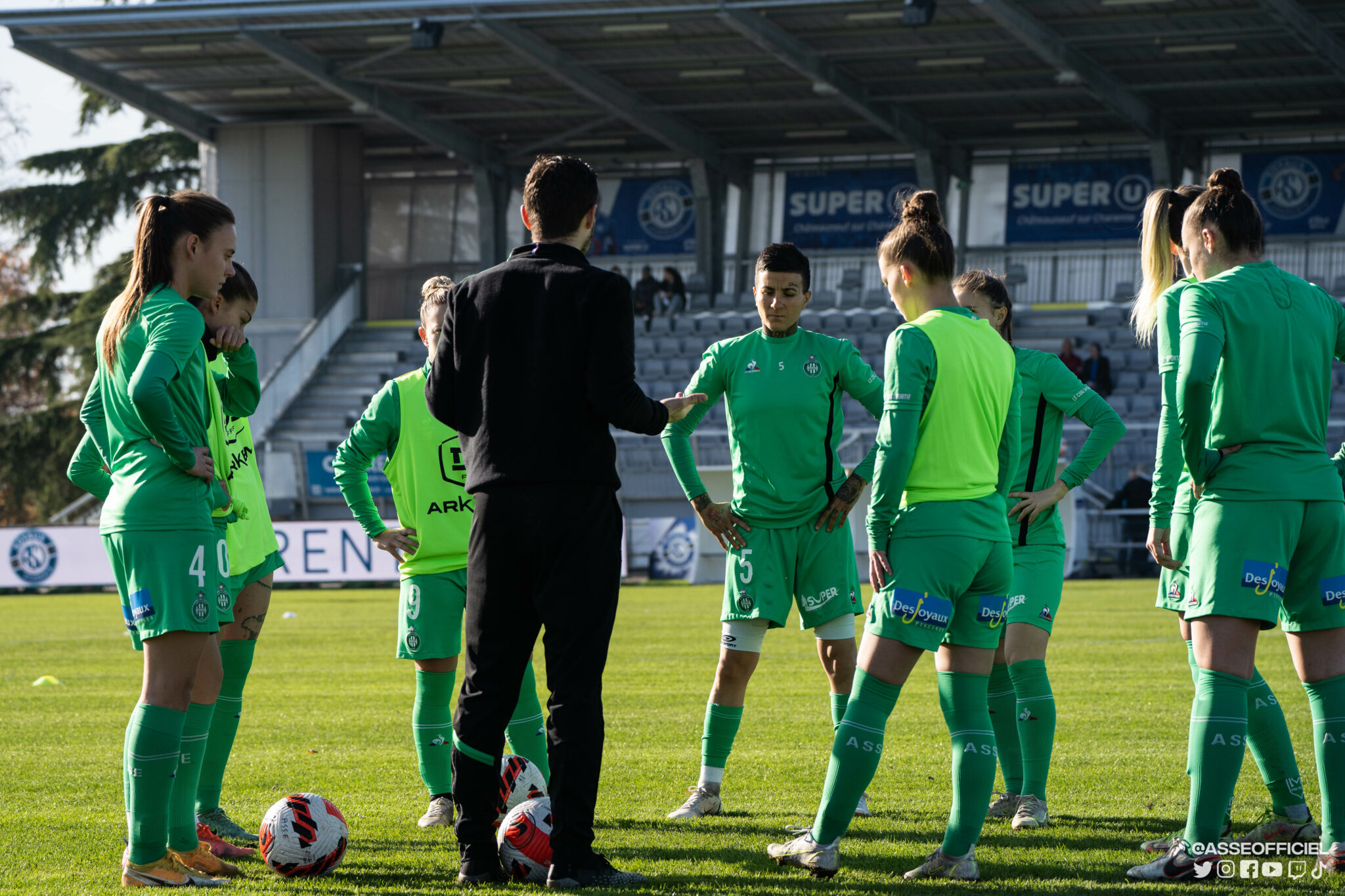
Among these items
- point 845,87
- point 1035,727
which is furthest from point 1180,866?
point 845,87

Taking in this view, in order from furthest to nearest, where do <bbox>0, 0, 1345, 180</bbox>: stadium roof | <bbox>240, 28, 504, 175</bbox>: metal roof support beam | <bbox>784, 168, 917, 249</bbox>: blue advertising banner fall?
<bbox>784, 168, 917, 249</bbox>: blue advertising banner → <bbox>240, 28, 504, 175</bbox>: metal roof support beam → <bbox>0, 0, 1345, 180</bbox>: stadium roof

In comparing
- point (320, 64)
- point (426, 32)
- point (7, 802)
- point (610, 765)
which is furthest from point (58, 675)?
point (320, 64)

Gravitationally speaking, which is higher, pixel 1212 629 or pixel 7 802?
pixel 1212 629

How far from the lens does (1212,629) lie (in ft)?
14.1

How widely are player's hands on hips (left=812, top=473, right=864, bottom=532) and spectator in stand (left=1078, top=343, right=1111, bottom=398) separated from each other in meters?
21.1

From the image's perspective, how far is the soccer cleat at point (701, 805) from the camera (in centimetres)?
571

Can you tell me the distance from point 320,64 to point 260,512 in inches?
1010

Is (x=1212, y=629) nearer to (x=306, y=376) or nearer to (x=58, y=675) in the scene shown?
(x=58, y=675)

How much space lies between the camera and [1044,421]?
19.1 feet

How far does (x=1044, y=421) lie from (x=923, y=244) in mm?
1507

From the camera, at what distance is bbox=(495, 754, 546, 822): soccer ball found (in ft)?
17.0

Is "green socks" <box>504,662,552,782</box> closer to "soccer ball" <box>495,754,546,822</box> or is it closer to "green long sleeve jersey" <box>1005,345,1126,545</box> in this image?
"soccer ball" <box>495,754,546,822</box>

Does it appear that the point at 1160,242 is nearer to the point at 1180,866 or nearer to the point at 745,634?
the point at 1180,866

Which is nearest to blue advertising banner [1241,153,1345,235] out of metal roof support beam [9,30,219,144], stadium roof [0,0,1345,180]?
stadium roof [0,0,1345,180]
